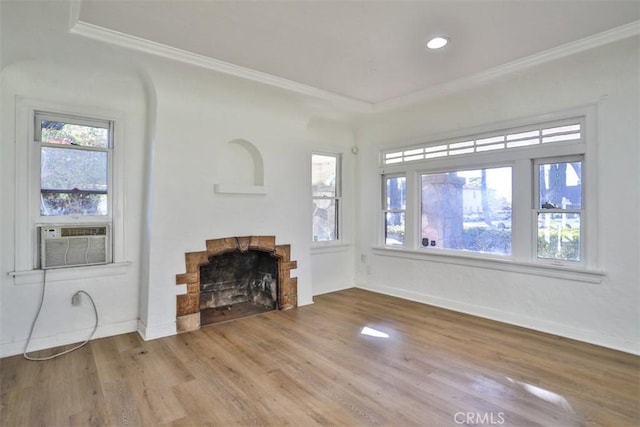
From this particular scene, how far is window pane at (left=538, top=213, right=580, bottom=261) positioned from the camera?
3.51 meters

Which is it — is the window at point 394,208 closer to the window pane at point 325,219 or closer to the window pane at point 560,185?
the window pane at point 325,219

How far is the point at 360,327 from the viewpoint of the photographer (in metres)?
3.83

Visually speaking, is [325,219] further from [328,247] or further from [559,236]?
[559,236]

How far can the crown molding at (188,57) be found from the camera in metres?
2.75

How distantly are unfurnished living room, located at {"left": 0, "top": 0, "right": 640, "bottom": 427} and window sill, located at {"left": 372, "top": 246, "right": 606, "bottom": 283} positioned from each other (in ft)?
0.07

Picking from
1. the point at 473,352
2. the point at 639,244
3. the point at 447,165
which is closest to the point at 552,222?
the point at 639,244

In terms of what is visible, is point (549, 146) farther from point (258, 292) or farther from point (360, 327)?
point (258, 292)

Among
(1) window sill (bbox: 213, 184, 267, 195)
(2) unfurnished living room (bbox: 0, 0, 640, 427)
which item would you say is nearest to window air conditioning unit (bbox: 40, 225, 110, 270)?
(2) unfurnished living room (bbox: 0, 0, 640, 427)

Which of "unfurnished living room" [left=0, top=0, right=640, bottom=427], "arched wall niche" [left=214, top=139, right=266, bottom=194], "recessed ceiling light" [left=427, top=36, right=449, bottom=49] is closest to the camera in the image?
"unfurnished living room" [left=0, top=0, right=640, bottom=427]

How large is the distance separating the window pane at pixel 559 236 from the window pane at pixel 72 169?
466cm

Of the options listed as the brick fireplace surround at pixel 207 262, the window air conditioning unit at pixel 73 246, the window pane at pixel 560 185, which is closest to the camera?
the window air conditioning unit at pixel 73 246

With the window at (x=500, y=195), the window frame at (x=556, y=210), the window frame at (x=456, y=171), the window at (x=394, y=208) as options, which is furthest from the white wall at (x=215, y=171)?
the window frame at (x=556, y=210)

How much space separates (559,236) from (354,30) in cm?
293

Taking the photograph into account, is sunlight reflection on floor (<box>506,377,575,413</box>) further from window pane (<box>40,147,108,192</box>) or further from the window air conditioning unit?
window pane (<box>40,147,108,192</box>)
